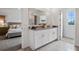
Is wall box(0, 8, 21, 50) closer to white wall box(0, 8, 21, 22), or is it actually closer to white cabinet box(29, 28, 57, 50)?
white wall box(0, 8, 21, 22)

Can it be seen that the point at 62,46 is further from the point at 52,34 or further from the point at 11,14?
the point at 11,14

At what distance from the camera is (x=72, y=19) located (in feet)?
6.12

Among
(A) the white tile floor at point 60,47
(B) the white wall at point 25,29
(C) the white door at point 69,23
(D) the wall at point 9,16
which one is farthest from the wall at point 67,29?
(D) the wall at point 9,16

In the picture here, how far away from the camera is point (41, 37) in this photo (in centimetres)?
188

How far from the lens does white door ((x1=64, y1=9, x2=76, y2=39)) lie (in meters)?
1.85

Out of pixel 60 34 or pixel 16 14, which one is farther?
pixel 60 34

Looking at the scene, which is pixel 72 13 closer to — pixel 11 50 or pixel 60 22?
pixel 60 22

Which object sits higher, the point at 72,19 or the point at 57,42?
the point at 72,19

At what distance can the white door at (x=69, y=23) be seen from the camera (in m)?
1.85

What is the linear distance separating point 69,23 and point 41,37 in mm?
542

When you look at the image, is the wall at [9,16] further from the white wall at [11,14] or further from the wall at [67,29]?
the wall at [67,29]
